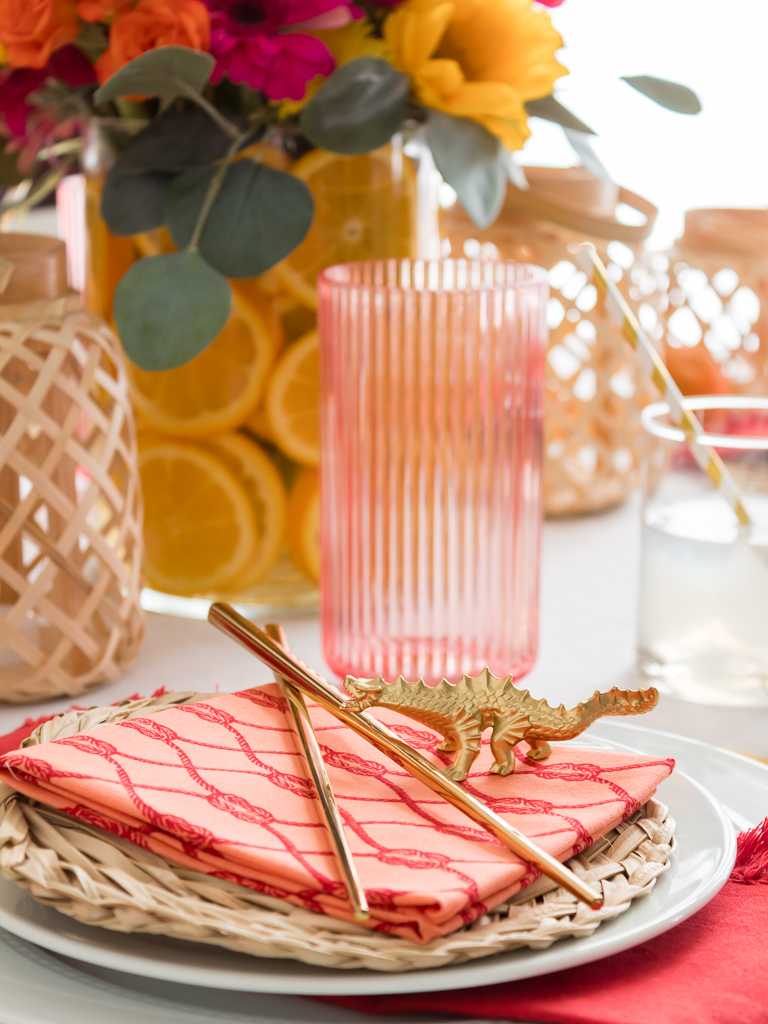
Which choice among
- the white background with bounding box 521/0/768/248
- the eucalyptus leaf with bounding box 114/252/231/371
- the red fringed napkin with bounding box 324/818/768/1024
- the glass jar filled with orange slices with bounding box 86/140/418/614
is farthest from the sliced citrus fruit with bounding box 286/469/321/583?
the white background with bounding box 521/0/768/248

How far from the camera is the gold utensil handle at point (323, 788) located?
0.95 ft

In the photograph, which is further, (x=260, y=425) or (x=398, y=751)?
(x=260, y=425)

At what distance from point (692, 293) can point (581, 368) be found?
0.37ft

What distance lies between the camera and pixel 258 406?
2.07 feet

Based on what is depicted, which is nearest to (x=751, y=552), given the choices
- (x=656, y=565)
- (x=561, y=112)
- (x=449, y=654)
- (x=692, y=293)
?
(x=656, y=565)

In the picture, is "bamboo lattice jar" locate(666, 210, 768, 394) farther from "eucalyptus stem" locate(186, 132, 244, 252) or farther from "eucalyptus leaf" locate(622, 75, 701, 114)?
"eucalyptus stem" locate(186, 132, 244, 252)

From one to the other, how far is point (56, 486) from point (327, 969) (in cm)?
30

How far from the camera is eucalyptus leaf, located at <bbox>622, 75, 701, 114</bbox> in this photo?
61 cm

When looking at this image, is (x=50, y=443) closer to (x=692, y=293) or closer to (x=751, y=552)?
(x=751, y=552)

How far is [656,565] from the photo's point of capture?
1.83ft

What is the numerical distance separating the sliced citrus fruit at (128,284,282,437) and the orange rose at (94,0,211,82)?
0.42 feet

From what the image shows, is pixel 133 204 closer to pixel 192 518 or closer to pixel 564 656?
pixel 192 518

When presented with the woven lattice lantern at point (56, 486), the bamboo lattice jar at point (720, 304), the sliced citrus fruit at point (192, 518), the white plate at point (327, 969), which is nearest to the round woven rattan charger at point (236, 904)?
the white plate at point (327, 969)

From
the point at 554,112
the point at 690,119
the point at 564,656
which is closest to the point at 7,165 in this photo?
the point at 554,112
